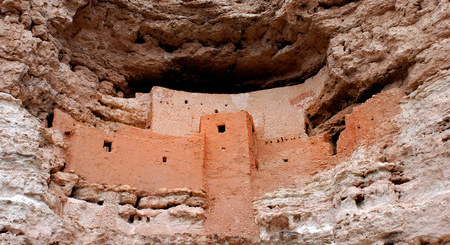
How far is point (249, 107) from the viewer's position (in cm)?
1662

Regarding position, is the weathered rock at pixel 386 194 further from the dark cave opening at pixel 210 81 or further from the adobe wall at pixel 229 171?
the dark cave opening at pixel 210 81

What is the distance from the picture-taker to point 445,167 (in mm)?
10078

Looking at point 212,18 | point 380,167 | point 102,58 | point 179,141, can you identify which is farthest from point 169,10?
point 380,167

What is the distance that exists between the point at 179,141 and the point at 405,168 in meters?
5.61

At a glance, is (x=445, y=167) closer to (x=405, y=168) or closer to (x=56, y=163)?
(x=405, y=168)

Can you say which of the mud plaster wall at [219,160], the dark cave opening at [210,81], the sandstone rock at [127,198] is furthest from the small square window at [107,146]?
the dark cave opening at [210,81]

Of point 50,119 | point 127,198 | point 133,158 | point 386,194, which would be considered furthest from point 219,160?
point 386,194

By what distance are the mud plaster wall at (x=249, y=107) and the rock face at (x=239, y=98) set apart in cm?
17

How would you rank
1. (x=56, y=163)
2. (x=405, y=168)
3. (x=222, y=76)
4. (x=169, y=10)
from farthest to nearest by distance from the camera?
(x=222, y=76), (x=169, y=10), (x=56, y=163), (x=405, y=168)

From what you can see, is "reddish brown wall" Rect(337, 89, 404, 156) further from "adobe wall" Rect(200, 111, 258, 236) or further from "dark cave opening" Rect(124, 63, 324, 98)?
"dark cave opening" Rect(124, 63, 324, 98)

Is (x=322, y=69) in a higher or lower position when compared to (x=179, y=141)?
higher

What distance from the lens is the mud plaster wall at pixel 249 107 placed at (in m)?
15.6

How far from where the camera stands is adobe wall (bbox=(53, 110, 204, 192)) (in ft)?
41.8

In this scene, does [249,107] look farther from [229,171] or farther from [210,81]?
[229,171]
